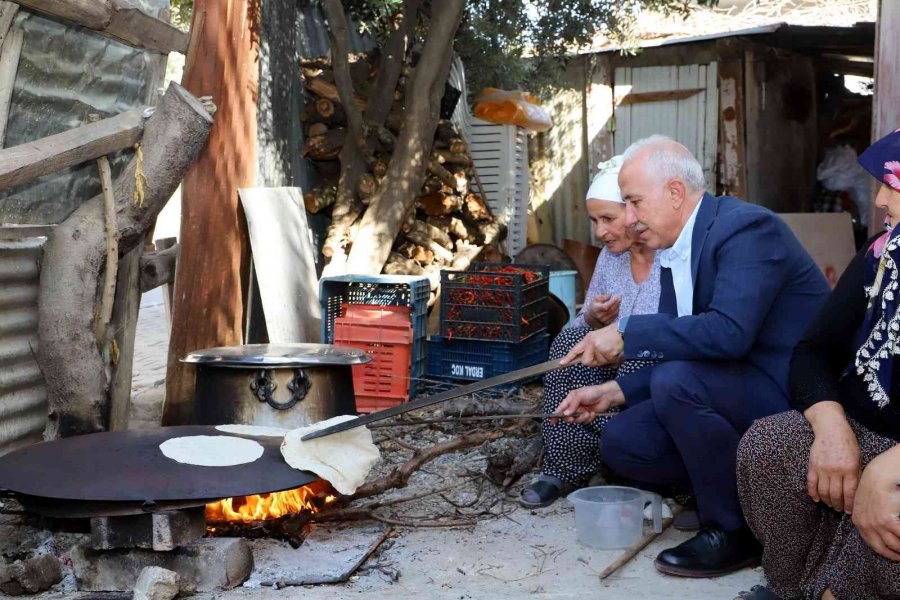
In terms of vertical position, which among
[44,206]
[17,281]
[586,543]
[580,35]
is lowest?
[586,543]

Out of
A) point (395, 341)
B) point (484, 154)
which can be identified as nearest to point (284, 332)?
point (395, 341)

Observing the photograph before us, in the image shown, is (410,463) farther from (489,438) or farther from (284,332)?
(284,332)

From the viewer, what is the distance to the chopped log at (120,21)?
412cm

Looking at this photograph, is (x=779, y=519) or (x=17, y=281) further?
(x=17, y=281)

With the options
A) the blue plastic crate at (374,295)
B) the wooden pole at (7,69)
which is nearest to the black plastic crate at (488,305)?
the blue plastic crate at (374,295)

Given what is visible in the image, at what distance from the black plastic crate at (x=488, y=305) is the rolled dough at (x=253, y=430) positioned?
292cm

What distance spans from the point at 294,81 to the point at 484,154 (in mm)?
2749

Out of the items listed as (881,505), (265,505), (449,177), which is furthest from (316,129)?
(881,505)

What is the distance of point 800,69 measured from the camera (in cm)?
1248

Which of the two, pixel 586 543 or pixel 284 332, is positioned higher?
pixel 284 332

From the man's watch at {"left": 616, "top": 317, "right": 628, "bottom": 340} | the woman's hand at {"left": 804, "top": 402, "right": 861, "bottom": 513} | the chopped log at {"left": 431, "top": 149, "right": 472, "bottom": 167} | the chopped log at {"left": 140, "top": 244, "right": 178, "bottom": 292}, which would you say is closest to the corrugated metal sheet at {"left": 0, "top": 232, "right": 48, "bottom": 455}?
the chopped log at {"left": 140, "top": 244, "right": 178, "bottom": 292}

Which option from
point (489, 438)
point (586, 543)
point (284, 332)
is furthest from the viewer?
point (284, 332)

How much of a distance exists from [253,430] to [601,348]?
1421 millimetres

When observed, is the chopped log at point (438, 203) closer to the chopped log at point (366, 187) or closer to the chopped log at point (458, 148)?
the chopped log at point (458, 148)
